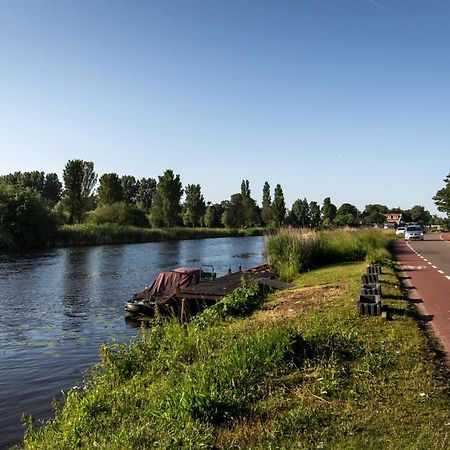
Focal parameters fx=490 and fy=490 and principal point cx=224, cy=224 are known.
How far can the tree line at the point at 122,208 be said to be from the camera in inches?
2397

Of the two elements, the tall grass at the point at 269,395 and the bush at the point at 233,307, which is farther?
the bush at the point at 233,307

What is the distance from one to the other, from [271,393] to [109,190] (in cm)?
9316

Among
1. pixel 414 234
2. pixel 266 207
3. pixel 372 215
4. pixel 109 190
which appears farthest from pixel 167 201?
pixel 372 215

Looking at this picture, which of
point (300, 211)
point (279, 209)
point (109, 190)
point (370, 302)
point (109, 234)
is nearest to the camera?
point (370, 302)

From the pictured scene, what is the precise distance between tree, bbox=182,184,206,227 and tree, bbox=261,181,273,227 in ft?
53.2

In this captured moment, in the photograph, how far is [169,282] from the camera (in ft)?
72.3

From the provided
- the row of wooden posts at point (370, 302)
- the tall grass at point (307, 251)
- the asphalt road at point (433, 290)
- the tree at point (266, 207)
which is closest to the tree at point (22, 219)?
the tall grass at point (307, 251)

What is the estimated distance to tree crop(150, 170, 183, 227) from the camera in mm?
100938

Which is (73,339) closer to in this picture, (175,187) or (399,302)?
(399,302)

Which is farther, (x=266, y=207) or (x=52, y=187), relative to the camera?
(x=52, y=187)

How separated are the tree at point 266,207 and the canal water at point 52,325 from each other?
83835 millimetres

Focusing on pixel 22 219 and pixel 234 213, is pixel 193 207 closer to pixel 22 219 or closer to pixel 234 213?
pixel 234 213

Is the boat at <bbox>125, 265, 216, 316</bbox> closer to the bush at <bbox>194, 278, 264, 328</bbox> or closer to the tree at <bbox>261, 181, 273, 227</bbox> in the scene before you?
the bush at <bbox>194, 278, 264, 328</bbox>

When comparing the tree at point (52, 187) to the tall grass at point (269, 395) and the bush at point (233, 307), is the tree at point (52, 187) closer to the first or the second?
the bush at point (233, 307)
